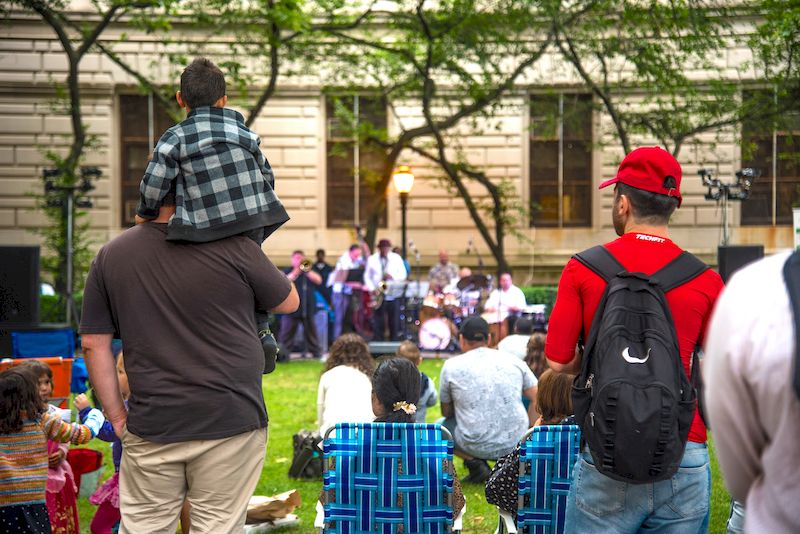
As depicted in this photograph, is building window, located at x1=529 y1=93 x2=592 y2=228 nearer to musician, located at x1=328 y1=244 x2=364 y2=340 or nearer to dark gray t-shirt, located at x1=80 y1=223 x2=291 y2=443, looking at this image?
musician, located at x1=328 y1=244 x2=364 y2=340

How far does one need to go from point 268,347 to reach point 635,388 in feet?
4.76

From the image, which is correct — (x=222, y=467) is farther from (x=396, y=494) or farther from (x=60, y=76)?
(x=60, y=76)

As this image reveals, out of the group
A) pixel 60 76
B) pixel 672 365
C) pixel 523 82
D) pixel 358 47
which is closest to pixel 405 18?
pixel 358 47

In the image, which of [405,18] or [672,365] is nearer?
[672,365]

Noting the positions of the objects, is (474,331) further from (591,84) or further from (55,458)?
(591,84)

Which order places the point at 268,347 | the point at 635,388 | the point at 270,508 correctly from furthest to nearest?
the point at 270,508, the point at 268,347, the point at 635,388

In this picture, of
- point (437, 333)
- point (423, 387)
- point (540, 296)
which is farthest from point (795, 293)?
point (540, 296)

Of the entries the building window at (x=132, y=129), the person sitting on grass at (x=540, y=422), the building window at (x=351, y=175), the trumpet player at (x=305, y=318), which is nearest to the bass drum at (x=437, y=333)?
the trumpet player at (x=305, y=318)

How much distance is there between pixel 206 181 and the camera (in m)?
3.65

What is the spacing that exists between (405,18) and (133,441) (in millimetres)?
19392

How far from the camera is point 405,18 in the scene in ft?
72.8

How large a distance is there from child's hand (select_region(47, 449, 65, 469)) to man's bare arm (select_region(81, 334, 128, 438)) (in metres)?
2.74

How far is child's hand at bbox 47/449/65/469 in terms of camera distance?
6.26 m

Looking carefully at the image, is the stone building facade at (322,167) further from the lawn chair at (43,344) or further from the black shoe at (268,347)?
the black shoe at (268,347)
